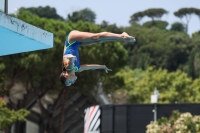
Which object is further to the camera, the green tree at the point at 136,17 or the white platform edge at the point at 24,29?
the green tree at the point at 136,17

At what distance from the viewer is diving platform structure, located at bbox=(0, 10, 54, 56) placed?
39.5ft

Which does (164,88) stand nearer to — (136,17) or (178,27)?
(178,27)

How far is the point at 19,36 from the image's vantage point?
40.9 ft

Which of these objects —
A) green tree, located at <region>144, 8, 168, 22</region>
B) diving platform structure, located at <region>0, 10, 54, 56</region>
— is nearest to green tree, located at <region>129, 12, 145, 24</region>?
green tree, located at <region>144, 8, 168, 22</region>

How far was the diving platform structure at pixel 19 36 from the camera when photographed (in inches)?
474

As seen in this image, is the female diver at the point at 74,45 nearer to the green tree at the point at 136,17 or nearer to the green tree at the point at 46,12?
the green tree at the point at 46,12

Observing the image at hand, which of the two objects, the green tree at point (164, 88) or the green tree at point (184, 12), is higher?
the green tree at point (184, 12)

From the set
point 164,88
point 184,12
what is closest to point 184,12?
point 184,12

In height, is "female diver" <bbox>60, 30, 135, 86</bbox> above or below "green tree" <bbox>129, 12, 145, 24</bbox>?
below

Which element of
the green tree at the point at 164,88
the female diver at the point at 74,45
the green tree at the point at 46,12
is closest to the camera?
the female diver at the point at 74,45

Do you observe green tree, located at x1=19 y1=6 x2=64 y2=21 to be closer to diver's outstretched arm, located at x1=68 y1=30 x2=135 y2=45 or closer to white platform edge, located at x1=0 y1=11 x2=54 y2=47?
white platform edge, located at x1=0 y1=11 x2=54 y2=47

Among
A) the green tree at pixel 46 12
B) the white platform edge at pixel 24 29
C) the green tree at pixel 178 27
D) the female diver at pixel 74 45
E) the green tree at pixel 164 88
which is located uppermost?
the green tree at pixel 178 27

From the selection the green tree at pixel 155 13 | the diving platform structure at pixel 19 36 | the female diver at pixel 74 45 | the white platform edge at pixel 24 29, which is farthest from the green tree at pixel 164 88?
the green tree at pixel 155 13

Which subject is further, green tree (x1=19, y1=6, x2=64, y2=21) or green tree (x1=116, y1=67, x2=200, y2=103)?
green tree (x1=19, y1=6, x2=64, y2=21)
